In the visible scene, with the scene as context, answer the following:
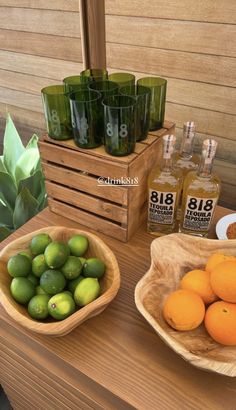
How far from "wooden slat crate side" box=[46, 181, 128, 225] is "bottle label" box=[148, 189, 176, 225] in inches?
2.7

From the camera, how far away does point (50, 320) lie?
64 centimetres

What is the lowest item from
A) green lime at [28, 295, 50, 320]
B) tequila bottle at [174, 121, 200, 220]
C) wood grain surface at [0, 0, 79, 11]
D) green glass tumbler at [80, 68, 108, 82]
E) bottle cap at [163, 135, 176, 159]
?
green lime at [28, 295, 50, 320]

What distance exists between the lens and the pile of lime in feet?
2.00

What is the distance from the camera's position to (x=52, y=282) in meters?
0.63

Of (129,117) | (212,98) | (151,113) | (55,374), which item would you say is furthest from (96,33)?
(55,374)

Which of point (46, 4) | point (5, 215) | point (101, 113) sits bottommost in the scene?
point (5, 215)

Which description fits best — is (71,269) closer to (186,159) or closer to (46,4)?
(186,159)

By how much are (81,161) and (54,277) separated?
285mm

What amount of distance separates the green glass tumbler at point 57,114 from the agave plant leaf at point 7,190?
409 mm

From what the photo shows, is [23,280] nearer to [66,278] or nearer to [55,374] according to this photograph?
[66,278]

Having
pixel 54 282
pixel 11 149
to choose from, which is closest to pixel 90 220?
pixel 54 282

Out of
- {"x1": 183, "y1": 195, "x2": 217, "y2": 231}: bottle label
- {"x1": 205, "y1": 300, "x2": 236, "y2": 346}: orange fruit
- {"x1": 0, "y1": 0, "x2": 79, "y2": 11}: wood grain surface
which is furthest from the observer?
{"x1": 0, "y1": 0, "x2": 79, "y2": 11}: wood grain surface

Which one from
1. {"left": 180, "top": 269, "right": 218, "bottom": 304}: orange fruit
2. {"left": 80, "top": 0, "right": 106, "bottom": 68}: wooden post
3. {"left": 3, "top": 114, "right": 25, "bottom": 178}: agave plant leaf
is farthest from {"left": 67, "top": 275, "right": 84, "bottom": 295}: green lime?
{"left": 80, "top": 0, "right": 106, "bottom": 68}: wooden post

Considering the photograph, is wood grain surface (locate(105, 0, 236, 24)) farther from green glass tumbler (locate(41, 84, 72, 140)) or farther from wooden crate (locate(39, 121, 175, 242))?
green glass tumbler (locate(41, 84, 72, 140))
